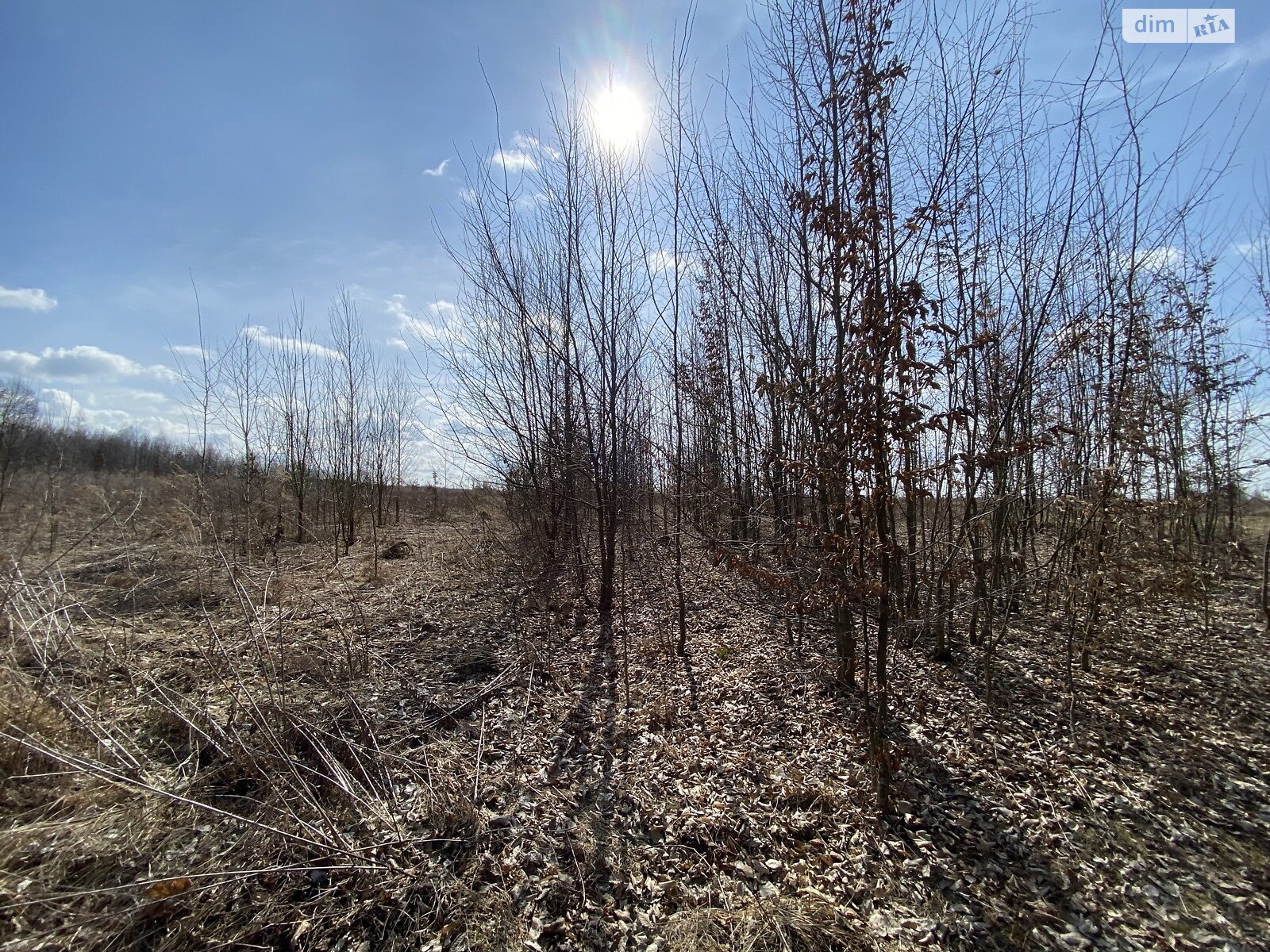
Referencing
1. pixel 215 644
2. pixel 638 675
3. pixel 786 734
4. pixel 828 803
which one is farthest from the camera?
pixel 638 675

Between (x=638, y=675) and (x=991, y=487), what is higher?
(x=991, y=487)

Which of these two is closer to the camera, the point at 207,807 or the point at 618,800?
the point at 207,807

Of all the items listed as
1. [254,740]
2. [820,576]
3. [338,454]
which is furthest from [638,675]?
[338,454]

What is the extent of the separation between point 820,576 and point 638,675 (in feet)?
8.30

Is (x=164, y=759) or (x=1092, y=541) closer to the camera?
(x=164, y=759)

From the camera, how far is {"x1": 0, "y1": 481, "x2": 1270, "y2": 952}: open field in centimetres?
214

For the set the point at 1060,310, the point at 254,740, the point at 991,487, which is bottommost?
the point at 254,740

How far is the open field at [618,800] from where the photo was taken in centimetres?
214

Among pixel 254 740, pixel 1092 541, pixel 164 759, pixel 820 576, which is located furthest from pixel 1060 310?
pixel 164 759

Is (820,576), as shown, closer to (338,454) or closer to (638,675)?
(638,675)

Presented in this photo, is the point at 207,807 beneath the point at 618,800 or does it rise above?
above

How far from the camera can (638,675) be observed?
4.75 metres

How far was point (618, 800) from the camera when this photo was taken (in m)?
2.97

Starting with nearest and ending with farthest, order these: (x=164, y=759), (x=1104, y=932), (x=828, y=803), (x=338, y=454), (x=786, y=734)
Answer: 1. (x=1104, y=932)
2. (x=828, y=803)
3. (x=164, y=759)
4. (x=786, y=734)
5. (x=338, y=454)
